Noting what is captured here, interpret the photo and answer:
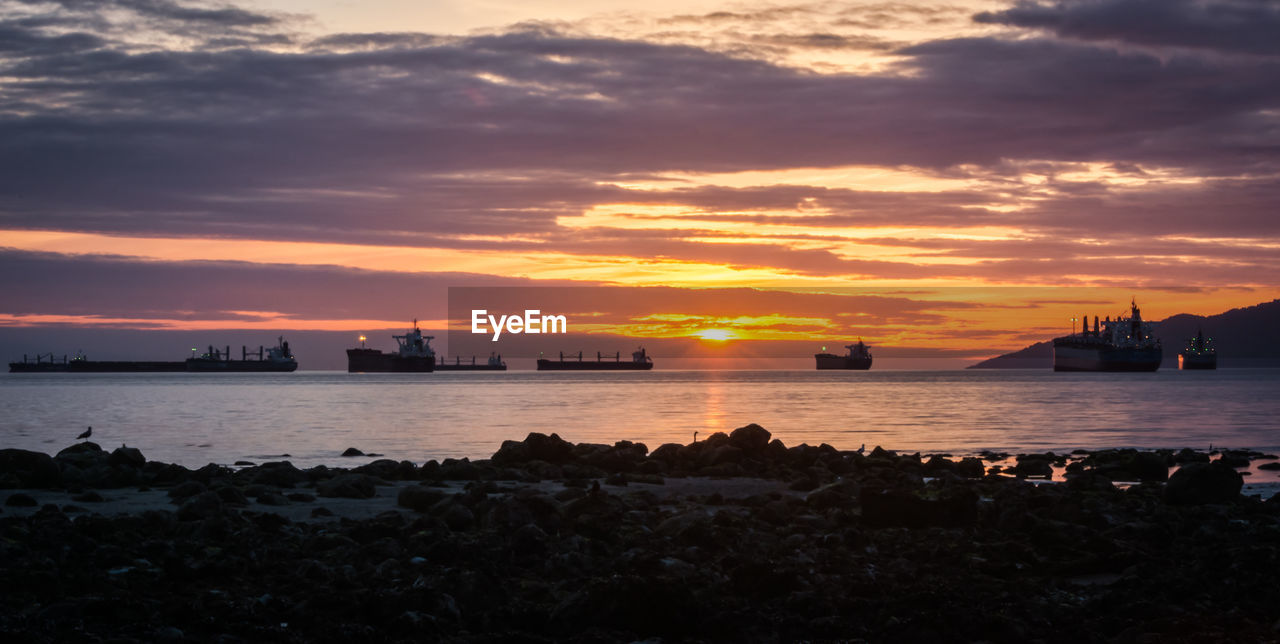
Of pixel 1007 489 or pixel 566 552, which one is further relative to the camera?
pixel 1007 489

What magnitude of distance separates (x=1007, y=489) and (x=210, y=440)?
39.1 meters

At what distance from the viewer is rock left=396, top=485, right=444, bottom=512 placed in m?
21.1

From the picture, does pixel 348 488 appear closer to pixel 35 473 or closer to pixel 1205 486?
pixel 35 473

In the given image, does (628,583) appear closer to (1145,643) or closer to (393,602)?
(393,602)

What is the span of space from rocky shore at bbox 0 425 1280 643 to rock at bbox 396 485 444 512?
4cm

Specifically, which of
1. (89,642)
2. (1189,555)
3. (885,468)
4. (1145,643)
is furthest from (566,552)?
(885,468)

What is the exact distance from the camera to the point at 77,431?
5731 cm

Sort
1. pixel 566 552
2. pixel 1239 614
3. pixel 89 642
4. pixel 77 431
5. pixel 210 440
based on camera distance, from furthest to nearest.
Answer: pixel 77 431 < pixel 210 440 < pixel 566 552 < pixel 1239 614 < pixel 89 642

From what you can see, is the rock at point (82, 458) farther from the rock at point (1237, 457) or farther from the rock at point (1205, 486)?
the rock at point (1237, 457)

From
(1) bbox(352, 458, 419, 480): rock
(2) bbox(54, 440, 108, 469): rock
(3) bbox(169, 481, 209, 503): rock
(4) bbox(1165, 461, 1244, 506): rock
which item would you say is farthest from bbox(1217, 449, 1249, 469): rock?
(2) bbox(54, 440, 108, 469): rock

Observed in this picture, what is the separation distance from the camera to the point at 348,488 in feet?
76.1

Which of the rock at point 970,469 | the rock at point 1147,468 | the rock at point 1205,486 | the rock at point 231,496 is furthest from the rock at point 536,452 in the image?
the rock at point 1147,468

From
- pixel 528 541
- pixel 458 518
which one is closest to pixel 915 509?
pixel 528 541

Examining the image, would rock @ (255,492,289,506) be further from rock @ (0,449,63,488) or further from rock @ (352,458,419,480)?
rock @ (352,458,419,480)
